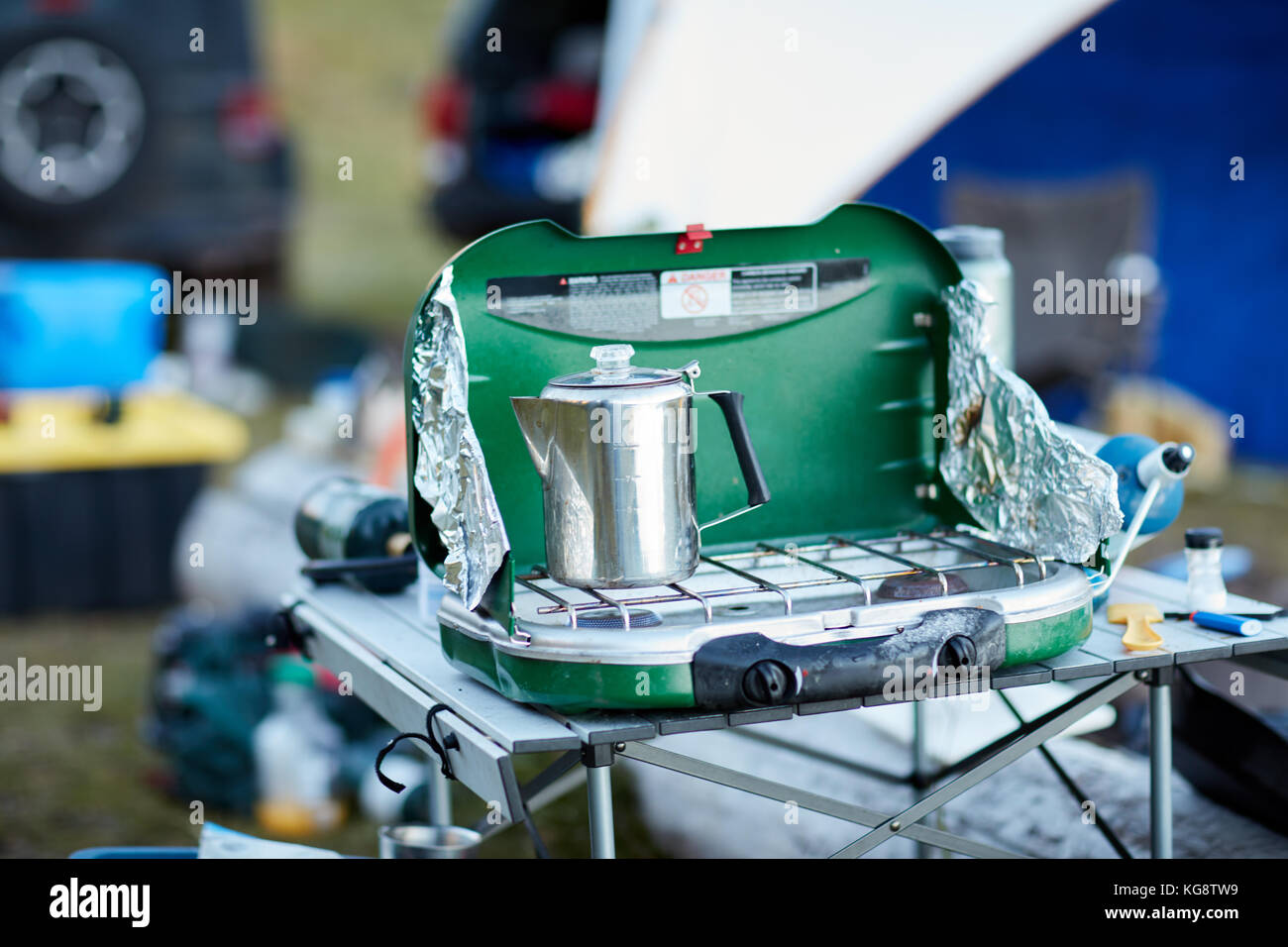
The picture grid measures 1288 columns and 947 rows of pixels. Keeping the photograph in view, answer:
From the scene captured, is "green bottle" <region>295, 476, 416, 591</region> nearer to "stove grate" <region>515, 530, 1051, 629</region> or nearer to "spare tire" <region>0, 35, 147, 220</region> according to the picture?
"stove grate" <region>515, 530, 1051, 629</region>

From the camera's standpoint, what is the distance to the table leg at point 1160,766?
211 centimetres

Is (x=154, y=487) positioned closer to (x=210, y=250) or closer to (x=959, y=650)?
(x=210, y=250)

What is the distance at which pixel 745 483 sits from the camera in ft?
7.09

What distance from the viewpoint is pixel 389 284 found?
522 inches

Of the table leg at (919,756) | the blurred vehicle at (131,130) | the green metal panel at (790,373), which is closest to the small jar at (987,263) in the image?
the green metal panel at (790,373)

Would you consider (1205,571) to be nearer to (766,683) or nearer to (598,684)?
(766,683)

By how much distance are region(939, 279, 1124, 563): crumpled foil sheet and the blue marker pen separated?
0.25 m

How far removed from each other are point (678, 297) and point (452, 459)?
45 centimetres

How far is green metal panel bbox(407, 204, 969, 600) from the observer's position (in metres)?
2.11

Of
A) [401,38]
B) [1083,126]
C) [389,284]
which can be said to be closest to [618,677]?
[1083,126]

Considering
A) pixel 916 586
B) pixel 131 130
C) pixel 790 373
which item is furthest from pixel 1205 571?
pixel 131 130

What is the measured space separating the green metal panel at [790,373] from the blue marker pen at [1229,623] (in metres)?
0.38

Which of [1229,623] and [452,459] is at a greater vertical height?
[452,459]

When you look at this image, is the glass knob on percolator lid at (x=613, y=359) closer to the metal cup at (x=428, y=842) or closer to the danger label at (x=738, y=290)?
the danger label at (x=738, y=290)
